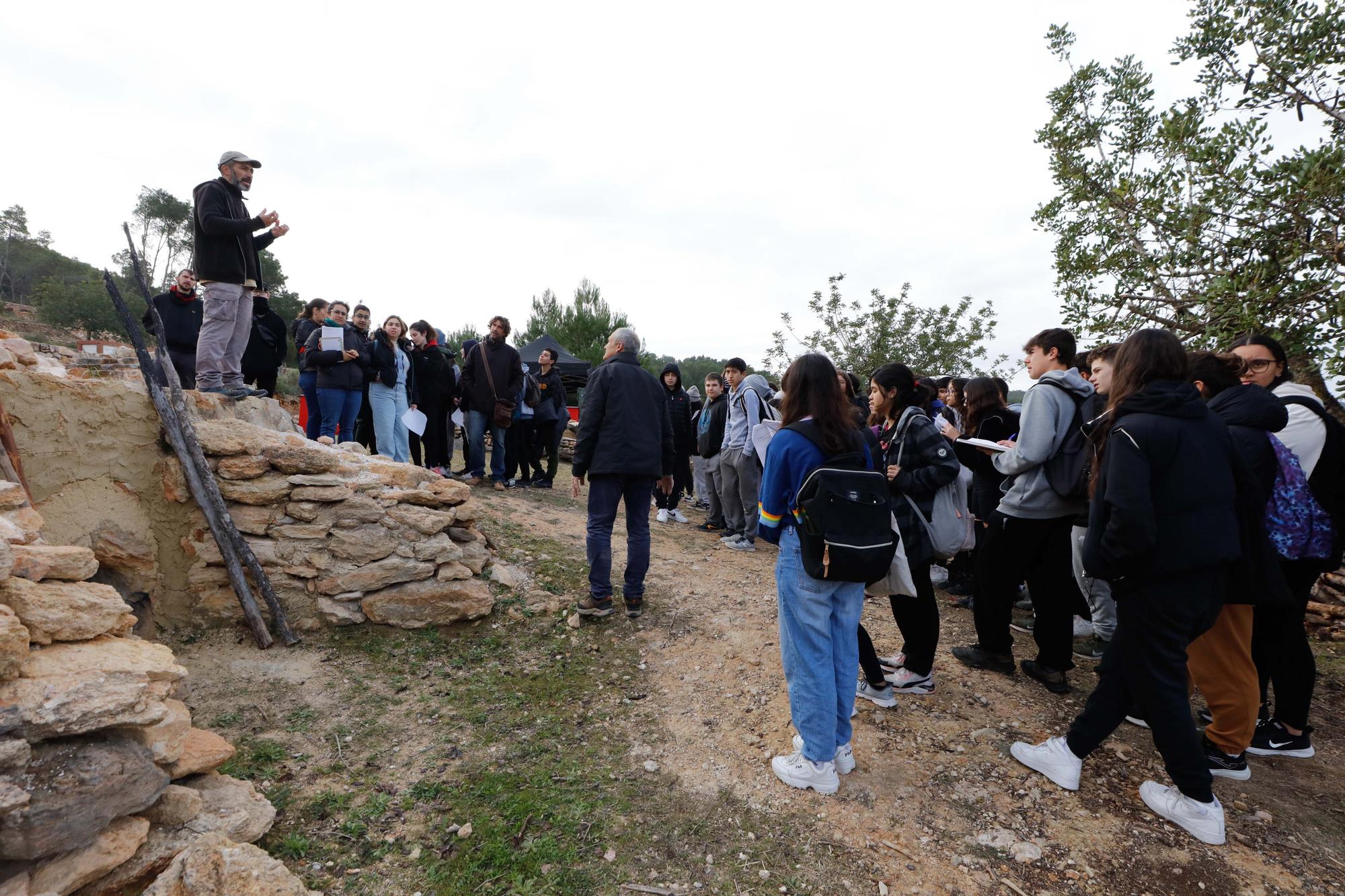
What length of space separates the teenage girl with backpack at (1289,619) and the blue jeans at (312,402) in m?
6.95

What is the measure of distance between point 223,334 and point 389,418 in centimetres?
215

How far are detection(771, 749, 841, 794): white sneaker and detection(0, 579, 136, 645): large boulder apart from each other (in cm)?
282

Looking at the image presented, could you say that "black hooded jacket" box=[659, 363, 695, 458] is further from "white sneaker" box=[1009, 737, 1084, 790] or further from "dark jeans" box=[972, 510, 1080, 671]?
"white sneaker" box=[1009, 737, 1084, 790]

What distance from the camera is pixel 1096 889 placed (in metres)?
2.07

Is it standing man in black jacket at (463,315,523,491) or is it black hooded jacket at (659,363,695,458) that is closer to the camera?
standing man in black jacket at (463,315,523,491)

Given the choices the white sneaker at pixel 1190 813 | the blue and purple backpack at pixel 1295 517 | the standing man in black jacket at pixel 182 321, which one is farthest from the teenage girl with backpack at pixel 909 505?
the standing man in black jacket at pixel 182 321

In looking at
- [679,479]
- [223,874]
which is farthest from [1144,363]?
[679,479]

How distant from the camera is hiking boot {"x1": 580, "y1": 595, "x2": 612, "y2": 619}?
4285 mm

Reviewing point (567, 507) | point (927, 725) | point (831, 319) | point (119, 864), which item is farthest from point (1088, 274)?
point (831, 319)

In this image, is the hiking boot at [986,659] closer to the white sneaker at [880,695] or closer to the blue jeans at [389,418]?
the white sneaker at [880,695]

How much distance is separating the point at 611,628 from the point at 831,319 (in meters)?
11.5

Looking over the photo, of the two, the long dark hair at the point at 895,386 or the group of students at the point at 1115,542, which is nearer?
the group of students at the point at 1115,542

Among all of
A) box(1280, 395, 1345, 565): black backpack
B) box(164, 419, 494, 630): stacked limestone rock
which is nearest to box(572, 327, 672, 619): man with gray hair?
box(164, 419, 494, 630): stacked limestone rock

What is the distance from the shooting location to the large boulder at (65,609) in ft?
7.00
